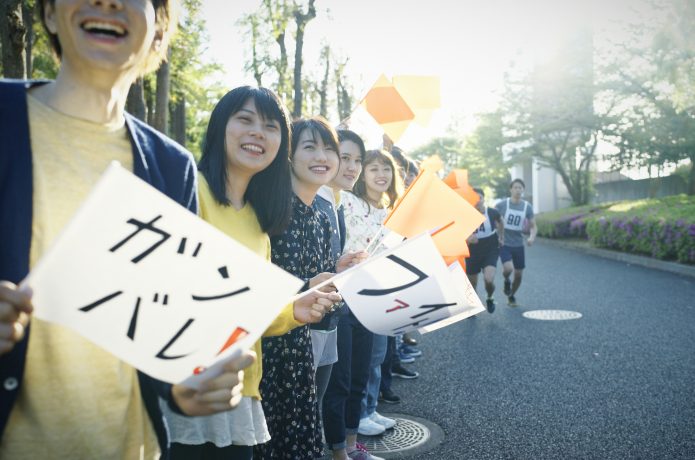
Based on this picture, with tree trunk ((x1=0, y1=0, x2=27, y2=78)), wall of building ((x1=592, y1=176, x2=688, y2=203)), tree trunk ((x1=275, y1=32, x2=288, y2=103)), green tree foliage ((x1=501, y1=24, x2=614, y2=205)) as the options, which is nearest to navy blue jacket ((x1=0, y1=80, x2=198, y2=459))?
tree trunk ((x1=0, y1=0, x2=27, y2=78))

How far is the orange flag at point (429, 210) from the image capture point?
1953mm

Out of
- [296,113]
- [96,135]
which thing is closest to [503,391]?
[96,135]

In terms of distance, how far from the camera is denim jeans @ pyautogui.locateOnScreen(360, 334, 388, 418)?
11.3 ft

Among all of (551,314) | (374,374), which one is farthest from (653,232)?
(374,374)

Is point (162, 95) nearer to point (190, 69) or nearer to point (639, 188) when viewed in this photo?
point (190, 69)

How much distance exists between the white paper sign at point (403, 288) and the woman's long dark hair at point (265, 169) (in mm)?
410

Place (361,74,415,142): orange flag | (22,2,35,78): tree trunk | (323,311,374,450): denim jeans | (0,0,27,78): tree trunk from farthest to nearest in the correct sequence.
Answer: (22,2,35,78): tree trunk → (0,0,27,78): tree trunk → (361,74,415,142): orange flag → (323,311,374,450): denim jeans

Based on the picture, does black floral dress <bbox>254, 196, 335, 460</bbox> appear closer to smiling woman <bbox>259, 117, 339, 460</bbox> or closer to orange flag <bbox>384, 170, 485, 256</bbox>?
smiling woman <bbox>259, 117, 339, 460</bbox>

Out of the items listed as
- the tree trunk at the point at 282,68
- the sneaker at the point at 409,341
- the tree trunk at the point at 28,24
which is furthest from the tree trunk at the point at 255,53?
the sneaker at the point at 409,341

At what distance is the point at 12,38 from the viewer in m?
6.77

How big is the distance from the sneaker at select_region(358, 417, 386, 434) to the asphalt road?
413 millimetres

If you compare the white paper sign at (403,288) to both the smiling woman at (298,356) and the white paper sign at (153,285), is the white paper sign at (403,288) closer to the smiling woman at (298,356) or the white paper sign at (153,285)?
the smiling woman at (298,356)

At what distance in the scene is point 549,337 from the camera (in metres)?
5.75

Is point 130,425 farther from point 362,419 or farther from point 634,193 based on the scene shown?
point 634,193
